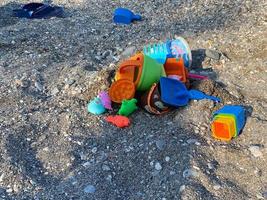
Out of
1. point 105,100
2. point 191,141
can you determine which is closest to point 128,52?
point 105,100

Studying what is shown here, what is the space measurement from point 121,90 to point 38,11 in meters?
1.76

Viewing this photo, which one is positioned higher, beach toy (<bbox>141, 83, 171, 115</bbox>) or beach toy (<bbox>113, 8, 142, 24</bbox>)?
beach toy (<bbox>141, 83, 171, 115</bbox>)

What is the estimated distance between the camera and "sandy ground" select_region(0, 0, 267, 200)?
244 centimetres

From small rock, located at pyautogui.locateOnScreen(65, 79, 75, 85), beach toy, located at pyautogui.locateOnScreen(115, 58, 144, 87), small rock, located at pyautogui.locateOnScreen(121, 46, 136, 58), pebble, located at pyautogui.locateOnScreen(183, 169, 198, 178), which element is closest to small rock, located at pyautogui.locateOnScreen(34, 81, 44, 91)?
small rock, located at pyautogui.locateOnScreen(65, 79, 75, 85)

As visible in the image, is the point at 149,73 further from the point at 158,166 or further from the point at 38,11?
the point at 38,11

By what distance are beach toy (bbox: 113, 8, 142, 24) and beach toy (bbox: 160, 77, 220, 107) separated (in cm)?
129

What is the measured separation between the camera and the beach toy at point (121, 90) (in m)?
2.89

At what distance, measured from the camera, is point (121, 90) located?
2.92m

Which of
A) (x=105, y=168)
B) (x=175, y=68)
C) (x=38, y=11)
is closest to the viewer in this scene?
(x=105, y=168)

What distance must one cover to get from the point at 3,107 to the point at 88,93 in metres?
0.46

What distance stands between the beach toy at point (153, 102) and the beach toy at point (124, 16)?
134 cm

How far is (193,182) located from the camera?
242cm

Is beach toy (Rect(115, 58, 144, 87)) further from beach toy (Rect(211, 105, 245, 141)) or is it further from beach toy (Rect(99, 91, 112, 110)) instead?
beach toy (Rect(211, 105, 245, 141))

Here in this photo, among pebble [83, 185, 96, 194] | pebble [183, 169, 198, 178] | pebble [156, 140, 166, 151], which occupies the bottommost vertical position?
pebble [83, 185, 96, 194]
